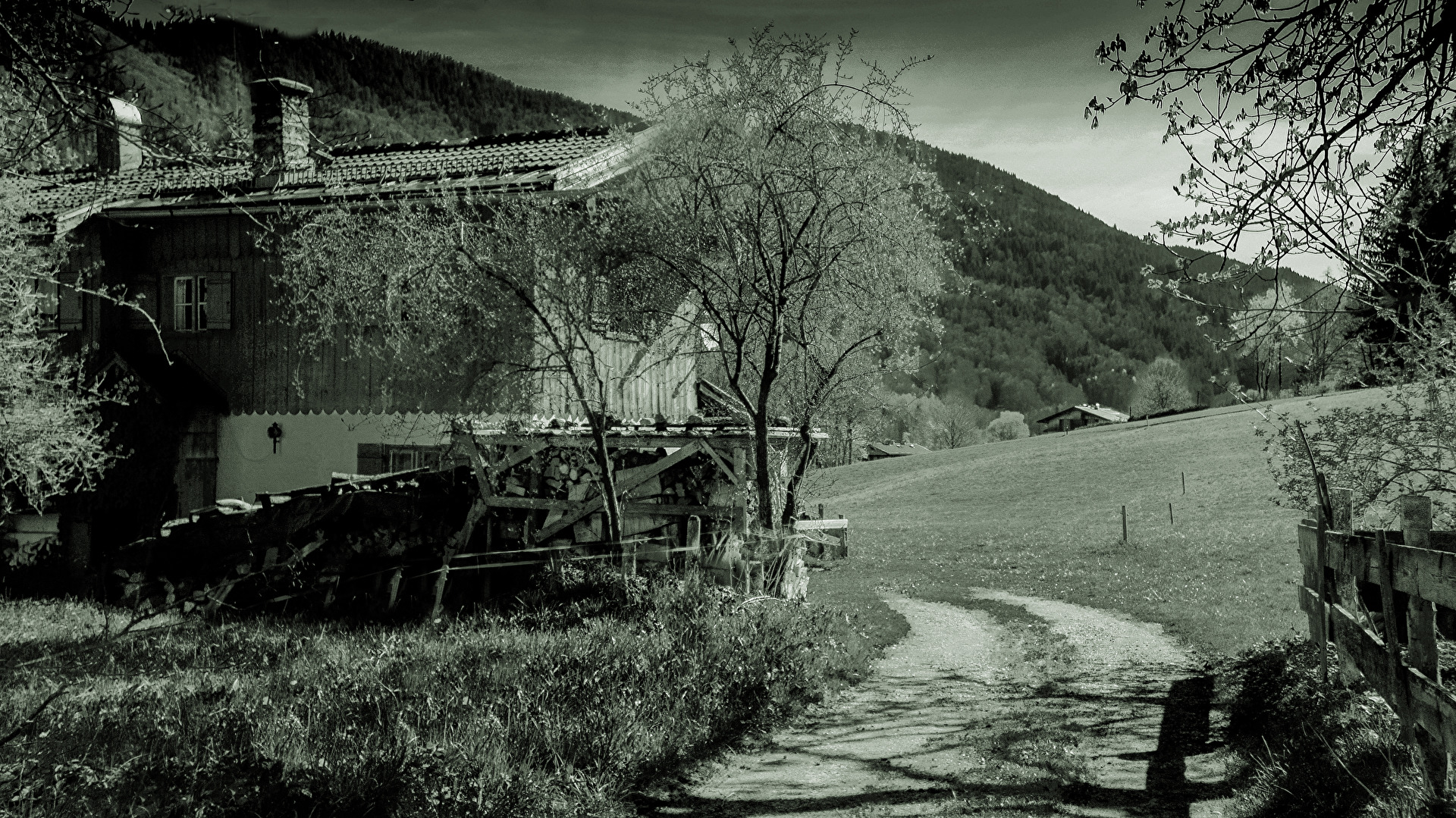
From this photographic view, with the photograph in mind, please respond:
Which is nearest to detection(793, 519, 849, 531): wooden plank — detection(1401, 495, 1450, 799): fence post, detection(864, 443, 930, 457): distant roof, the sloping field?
the sloping field

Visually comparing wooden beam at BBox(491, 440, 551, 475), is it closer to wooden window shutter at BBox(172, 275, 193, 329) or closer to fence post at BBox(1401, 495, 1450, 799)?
wooden window shutter at BBox(172, 275, 193, 329)

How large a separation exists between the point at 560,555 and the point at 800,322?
5.49 m

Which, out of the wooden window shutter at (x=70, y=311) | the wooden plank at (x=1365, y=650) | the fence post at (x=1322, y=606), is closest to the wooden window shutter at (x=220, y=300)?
the wooden window shutter at (x=70, y=311)

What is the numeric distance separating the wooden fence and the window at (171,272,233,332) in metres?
21.2

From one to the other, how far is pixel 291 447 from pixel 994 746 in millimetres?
18925

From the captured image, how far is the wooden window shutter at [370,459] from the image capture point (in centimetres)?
2295

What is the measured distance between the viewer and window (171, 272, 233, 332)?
2381cm

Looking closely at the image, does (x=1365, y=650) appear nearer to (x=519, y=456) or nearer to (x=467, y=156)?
(x=519, y=456)

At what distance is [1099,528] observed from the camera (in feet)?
128

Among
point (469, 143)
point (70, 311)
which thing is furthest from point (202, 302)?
point (469, 143)

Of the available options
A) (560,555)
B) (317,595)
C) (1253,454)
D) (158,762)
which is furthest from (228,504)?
(1253,454)

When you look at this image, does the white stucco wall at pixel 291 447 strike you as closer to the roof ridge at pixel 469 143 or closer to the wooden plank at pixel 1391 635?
the roof ridge at pixel 469 143

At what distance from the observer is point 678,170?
13.5 metres

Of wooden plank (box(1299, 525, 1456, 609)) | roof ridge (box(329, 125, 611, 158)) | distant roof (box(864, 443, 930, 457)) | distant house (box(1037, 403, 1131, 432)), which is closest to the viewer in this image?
wooden plank (box(1299, 525, 1456, 609))
